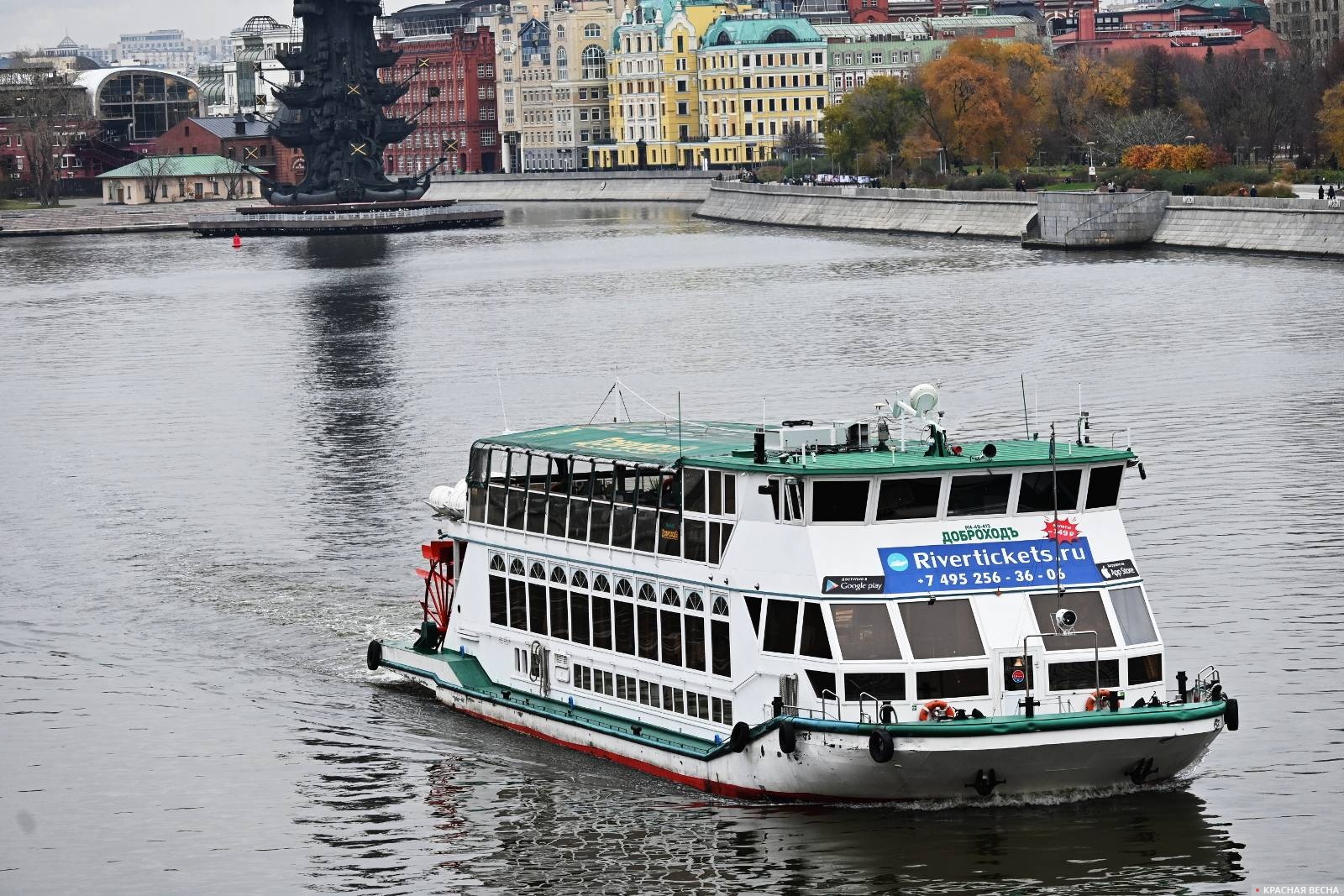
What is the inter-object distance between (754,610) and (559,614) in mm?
4232

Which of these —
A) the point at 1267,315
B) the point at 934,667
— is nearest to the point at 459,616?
the point at 934,667

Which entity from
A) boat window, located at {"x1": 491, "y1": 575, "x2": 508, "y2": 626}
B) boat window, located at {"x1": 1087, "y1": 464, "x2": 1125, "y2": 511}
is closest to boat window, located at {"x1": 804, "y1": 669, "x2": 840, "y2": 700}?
boat window, located at {"x1": 1087, "y1": 464, "x2": 1125, "y2": 511}

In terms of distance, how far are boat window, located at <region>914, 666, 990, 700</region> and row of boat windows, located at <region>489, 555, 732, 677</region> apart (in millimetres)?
2499

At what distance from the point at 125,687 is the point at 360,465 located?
20.6 meters

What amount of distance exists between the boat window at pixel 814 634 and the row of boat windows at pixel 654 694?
1.55 m

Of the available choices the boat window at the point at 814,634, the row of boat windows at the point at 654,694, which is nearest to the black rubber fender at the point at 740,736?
the row of boat windows at the point at 654,694

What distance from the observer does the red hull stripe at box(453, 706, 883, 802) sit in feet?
92.2

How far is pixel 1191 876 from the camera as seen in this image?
2627 centimetres

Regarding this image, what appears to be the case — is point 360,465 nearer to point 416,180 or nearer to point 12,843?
point 12,843

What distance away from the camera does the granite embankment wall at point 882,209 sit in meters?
136

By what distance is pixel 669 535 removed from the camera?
1155 inches

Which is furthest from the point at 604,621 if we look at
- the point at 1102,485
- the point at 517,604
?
the point at 1102,485

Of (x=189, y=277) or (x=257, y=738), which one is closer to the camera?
(x=257, y=738)

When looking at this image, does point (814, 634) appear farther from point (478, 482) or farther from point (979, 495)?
point (478, 482)
